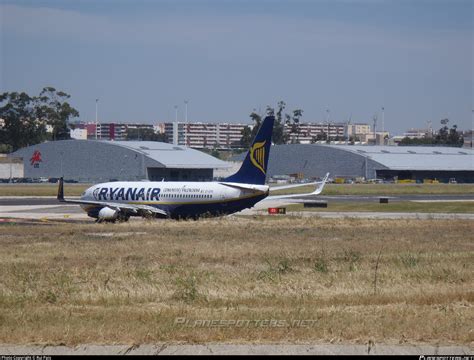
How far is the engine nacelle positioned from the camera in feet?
193

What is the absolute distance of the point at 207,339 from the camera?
1667cm

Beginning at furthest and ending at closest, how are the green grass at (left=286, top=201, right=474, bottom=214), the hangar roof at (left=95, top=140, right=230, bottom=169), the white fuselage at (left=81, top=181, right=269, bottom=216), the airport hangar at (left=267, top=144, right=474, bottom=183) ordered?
the airport hangar at (left=267, top=144, right=474, bottom=183) → the hangar roof at (left=95, top=140, right=230, bottom=169) → the green grass at (left=286, top=201, right=474, bottom=214) → the white fuselage at (left=81, top=181, right=269, bottom=216)

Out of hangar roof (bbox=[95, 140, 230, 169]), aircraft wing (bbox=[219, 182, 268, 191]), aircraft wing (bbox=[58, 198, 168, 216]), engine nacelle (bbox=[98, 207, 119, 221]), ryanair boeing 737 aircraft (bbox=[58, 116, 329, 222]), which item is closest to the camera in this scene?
aircraft wing (bbox=[219, 182, 268, 191])

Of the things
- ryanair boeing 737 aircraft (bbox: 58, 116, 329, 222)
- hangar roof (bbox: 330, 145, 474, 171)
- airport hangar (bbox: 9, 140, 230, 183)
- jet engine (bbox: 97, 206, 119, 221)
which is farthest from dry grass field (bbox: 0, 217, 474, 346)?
hangar roof (bbox: 330, 145, 474, 171)

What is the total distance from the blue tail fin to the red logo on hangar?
4041 inches

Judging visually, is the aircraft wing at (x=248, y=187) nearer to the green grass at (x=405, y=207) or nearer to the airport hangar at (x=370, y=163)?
the green grass at (x=405, y=207)

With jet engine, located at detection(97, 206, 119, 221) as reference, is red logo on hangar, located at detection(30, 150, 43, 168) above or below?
above

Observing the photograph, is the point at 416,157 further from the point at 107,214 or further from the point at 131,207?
the point at 107,214

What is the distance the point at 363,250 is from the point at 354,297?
44.0 ft

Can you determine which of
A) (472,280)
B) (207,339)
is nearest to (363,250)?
(472,280)

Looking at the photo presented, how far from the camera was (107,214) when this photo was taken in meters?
59.0

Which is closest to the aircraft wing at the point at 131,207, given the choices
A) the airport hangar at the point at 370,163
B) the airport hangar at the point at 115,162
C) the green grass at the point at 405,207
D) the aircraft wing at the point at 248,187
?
the aircraft wing at the point at 248,187

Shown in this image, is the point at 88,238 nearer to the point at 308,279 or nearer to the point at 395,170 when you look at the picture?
the point at 308,279

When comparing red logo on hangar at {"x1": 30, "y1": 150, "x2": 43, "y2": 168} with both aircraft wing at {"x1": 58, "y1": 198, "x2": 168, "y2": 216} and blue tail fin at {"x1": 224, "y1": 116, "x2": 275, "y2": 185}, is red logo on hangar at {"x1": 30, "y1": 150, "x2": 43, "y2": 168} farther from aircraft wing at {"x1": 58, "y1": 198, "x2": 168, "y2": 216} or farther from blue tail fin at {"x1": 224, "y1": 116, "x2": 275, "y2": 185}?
blue tail fin at {"x1": 224, "y1": 116, "x2": 275, "y2": 185}
